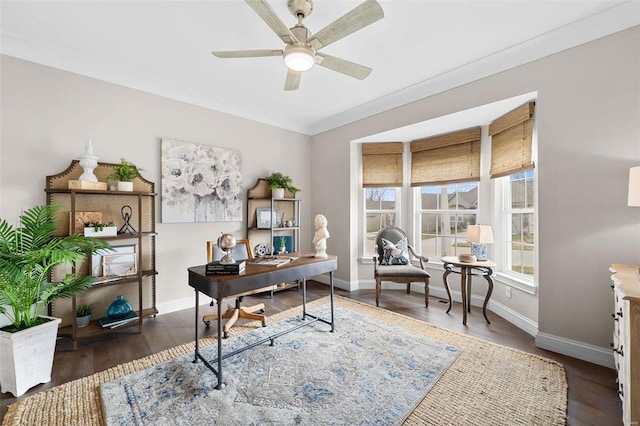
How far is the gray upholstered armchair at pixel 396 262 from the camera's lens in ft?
11.5

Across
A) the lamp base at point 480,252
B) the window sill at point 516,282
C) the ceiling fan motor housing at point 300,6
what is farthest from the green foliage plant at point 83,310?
the window sill at point 516,282

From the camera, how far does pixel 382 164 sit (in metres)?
4.46

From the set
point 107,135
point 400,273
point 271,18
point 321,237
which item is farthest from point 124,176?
point 400,273

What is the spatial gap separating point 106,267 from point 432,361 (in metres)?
3.26

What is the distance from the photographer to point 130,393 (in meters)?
1.84

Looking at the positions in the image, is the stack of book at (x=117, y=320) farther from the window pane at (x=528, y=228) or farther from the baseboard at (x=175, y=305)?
the window pane at (x=528, y=228)

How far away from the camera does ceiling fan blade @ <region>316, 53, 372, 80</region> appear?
6.68ft

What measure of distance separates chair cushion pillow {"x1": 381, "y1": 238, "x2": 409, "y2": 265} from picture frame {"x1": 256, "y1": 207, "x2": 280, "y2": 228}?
1.73 metres

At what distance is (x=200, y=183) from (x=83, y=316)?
6.13 feet

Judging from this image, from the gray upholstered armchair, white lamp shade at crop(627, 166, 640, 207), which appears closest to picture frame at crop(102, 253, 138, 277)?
the gray upholstered armchair

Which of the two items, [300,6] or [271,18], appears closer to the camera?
[271,18]

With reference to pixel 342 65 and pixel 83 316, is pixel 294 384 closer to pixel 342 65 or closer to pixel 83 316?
pixel 83 316

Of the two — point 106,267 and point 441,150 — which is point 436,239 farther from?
point 106,267

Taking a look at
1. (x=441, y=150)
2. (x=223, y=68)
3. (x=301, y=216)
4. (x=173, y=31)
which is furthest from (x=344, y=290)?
(x=173, y=31)
